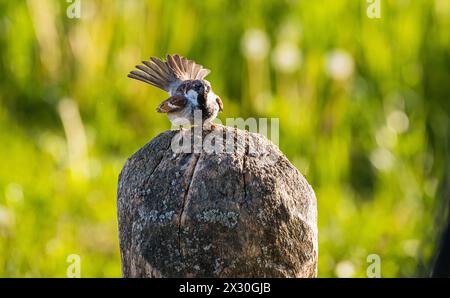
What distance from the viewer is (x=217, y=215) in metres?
2.61

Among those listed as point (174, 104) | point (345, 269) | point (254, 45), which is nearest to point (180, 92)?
point (174, 104)

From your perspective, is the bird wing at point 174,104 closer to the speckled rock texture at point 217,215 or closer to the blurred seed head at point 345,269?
the speckled rock texture at point 217,215

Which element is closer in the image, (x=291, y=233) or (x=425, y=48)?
(x=291, y=233)

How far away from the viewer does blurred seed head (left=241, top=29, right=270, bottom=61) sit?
6.50m

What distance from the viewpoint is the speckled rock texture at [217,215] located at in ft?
8.56

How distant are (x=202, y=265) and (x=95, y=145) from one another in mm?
4002

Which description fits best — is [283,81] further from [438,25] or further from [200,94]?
[200,94]

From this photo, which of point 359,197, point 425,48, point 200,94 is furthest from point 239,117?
point 200,94

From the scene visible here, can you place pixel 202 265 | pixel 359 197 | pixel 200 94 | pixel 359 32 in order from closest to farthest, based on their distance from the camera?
pixel 202 265 < pixel 200 94 < pixel 359 197 < pixel 359 32

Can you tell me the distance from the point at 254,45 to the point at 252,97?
1.28 ft

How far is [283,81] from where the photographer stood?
657cm

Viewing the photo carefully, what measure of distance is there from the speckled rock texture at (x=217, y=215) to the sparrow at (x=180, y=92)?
0.88 ft

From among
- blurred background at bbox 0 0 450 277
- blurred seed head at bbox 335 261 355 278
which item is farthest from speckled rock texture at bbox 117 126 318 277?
blurred background at bbox 0 0 450 277

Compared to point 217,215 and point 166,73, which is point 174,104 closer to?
point 166,73
